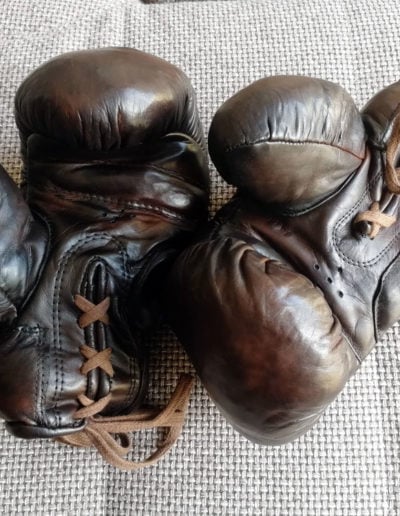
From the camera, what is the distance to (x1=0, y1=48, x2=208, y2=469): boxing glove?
0.55 meters

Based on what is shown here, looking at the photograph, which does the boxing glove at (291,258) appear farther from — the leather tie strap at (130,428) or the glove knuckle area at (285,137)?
the leather tie strap at (130,428)

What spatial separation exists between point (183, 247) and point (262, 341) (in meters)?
0.19

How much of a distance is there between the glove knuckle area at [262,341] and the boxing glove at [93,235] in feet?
0.34

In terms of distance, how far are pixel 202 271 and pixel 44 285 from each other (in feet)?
0.52

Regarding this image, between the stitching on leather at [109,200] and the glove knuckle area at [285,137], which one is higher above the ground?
the glove knuckle area at [285,137]

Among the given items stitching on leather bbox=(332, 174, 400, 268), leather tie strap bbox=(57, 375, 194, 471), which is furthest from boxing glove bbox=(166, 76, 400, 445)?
leather tie strap bbox=(57, 375, 194, 471)

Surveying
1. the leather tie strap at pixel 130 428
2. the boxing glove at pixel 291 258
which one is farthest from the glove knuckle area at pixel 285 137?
the leather tie strap at pixel 130 428

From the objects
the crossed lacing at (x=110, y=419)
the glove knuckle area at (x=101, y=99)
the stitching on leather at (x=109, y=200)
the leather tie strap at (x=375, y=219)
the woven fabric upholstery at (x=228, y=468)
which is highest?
the glove knuckle area at (x=101, y=99)

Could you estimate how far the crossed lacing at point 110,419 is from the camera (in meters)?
0.58

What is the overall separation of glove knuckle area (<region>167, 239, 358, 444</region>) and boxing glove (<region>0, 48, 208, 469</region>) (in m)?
0.10

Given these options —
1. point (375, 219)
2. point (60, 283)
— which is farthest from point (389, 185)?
point (60, 283)

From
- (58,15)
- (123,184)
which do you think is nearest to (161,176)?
(123,184)

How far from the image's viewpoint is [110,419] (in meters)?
0.61

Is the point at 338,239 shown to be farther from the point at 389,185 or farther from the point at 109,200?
the point at 109,200
